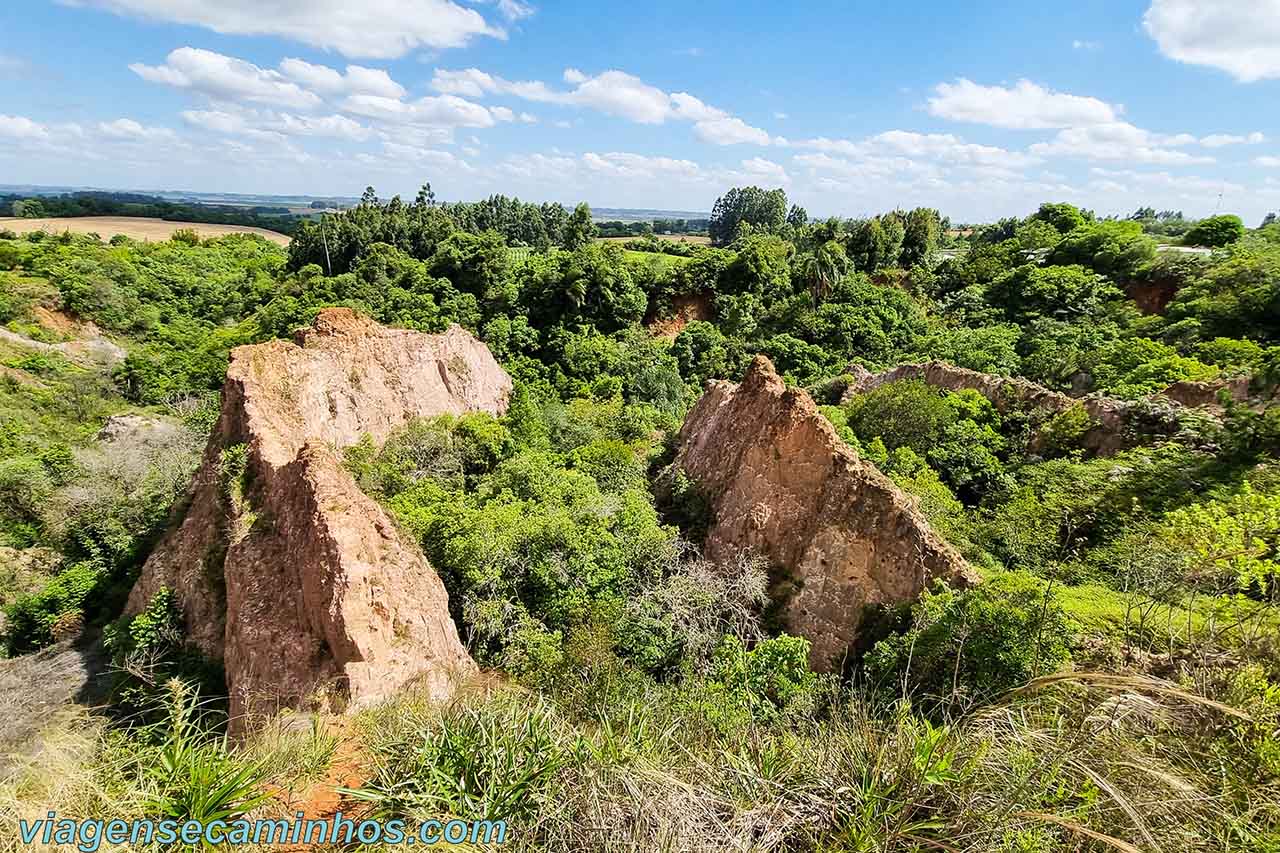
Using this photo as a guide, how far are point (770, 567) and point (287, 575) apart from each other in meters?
11.3

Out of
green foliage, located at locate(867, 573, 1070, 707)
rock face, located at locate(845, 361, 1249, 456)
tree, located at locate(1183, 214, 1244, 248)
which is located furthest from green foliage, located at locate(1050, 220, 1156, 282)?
green foliage, located at locate(867, 573, 1070, 707)

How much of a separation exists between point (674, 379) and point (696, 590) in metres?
24.5

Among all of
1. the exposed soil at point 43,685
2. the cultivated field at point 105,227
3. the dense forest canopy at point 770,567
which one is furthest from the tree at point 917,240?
the cultivated field at point 105,227

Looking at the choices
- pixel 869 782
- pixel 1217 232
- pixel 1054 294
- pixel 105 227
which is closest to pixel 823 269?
pixel 1054 294

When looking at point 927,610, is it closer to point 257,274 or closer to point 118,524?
point 118,524

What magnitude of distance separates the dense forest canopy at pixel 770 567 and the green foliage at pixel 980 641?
61mm

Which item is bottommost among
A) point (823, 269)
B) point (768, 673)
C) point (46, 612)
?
point (46, 612)

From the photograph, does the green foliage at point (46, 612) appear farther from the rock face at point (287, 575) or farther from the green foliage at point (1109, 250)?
the green foliage at point (1109, 250)

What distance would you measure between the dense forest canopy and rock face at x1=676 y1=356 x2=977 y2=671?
2.70 ft

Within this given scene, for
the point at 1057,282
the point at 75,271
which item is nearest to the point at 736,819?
the point at 1057,282

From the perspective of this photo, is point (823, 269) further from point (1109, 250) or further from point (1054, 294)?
point (1109, 250)

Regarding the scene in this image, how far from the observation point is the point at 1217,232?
1870 inches

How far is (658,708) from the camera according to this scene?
6406 mm

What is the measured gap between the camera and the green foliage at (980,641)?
8.61 m
